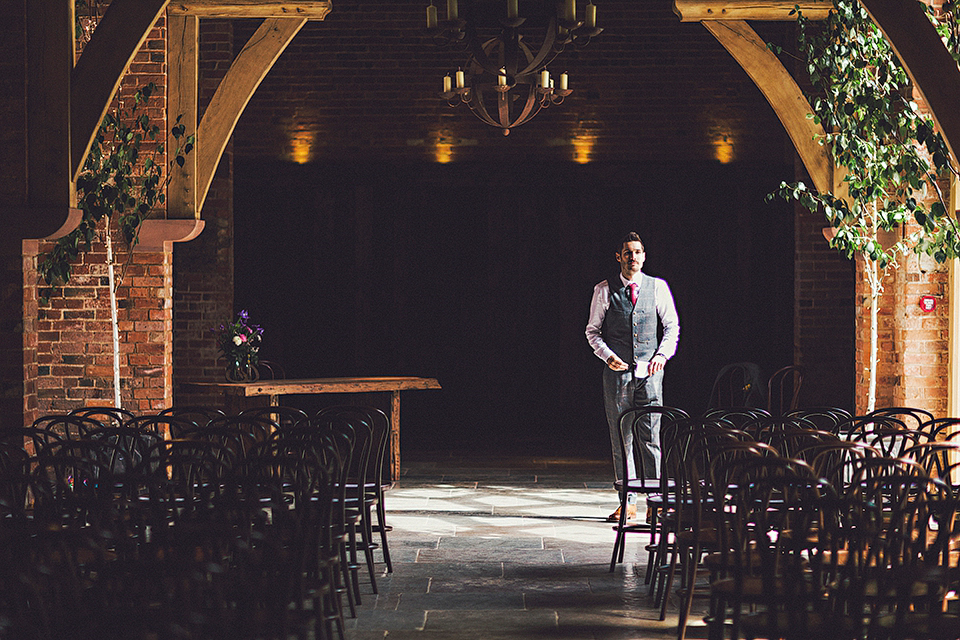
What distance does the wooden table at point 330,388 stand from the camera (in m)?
7.81

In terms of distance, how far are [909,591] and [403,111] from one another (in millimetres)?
8640

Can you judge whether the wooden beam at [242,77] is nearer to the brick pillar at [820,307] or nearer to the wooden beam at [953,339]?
the wooden beam at [953,339]

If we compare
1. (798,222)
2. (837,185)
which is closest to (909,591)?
(837,185)

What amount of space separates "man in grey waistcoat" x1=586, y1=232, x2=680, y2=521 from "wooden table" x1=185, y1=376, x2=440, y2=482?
82.9 inches

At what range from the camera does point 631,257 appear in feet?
20.8

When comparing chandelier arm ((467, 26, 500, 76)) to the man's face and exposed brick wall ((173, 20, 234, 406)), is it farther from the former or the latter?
exposed brick wall ((173, 20, 234, 406))

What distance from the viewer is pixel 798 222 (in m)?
9.55

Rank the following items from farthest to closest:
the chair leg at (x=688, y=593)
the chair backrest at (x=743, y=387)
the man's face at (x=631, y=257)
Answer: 1. the chair backrest at (x=743, y=387)
2. the man's face at (x=631, y=257)
3. the chair leg at (x=688, y=593)

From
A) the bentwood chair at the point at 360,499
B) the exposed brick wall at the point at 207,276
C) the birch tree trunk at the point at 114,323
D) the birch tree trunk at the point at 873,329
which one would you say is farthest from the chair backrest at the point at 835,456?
the exposed brick wall at the point at 207,276

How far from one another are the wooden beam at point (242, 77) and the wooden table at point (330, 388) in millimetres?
1338

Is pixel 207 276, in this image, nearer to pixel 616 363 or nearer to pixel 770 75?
pixel 616 363

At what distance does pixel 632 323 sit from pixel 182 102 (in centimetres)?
316

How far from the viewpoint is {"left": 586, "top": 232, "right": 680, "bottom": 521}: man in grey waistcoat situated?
629 centimetres

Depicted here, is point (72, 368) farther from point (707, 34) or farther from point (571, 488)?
point (707, 34)
